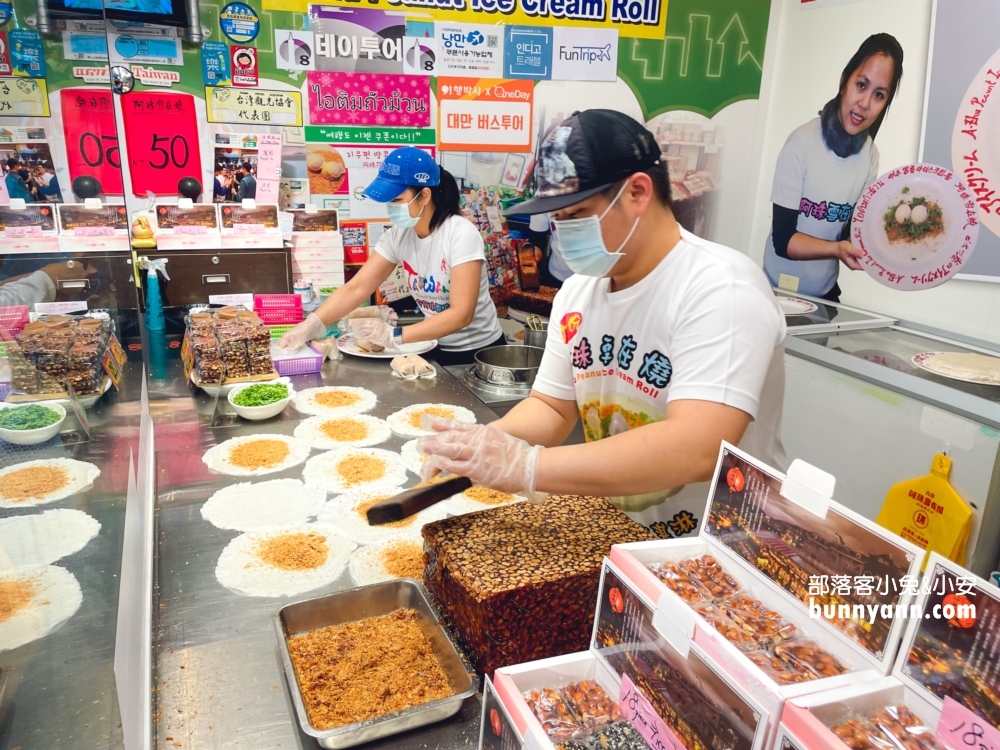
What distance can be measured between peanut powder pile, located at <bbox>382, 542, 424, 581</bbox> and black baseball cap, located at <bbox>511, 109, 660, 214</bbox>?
0.83m

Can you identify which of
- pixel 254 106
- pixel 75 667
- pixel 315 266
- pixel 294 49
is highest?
pixel 294 49

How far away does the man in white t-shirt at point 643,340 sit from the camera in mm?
1286

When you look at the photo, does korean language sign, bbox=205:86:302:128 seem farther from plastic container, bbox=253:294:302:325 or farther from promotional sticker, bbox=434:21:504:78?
plastic container, bbox=253:294:302:325

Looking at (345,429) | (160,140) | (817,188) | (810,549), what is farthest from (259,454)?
(817,188)

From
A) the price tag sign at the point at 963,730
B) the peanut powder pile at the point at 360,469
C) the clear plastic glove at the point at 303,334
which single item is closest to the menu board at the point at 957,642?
the price tag sign at the point at 963,730

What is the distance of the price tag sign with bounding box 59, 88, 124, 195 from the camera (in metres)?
3.12

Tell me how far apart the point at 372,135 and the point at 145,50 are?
111 cm

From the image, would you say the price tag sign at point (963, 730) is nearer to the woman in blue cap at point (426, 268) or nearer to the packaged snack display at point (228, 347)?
the packaged snack display at point (228, 347)

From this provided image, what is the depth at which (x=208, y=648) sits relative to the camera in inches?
50.2

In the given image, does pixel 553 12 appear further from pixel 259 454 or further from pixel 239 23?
pixel 259 454

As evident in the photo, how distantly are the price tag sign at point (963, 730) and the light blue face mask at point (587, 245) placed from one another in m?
0.98

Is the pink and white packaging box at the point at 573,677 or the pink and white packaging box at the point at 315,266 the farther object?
the pink and white packaging box at the point at 315,266

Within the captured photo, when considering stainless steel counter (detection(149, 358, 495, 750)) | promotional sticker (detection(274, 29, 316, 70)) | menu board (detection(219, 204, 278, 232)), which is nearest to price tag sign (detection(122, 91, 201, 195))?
menu board (detection(219, 204, 278, 232))

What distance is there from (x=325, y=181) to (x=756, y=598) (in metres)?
3.25
